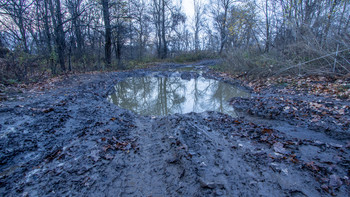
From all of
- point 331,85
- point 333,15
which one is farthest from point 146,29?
point 331,85

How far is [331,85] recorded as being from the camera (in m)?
5.03

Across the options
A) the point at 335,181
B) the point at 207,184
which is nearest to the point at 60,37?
the point at 207,184

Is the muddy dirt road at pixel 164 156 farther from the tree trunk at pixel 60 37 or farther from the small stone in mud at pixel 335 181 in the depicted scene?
the tree trunk at pixel 60 37

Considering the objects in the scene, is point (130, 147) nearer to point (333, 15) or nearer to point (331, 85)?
point (331, 85)

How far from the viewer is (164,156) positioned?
2314 millimetres

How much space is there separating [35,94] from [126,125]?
11.4ft

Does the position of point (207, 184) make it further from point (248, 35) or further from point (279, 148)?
point (248, 35)

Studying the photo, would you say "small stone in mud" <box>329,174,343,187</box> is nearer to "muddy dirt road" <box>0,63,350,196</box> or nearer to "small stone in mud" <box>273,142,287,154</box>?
"muddy dirt road" <box>0,63,350,196</box>

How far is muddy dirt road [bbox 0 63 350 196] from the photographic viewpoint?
1710mm

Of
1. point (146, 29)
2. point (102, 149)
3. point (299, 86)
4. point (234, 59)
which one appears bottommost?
point (102, 149)

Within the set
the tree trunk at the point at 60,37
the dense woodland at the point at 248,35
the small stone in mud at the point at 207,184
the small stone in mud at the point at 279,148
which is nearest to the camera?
the small stone in mud at the point at 207,184

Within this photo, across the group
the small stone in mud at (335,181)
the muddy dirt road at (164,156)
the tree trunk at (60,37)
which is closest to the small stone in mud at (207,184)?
the muddy dirt road at (164,156)

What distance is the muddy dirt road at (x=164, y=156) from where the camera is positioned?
5.61 ft

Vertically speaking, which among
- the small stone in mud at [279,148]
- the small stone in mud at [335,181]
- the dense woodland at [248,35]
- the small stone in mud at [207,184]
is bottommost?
the small stone in mud at [335,181]
